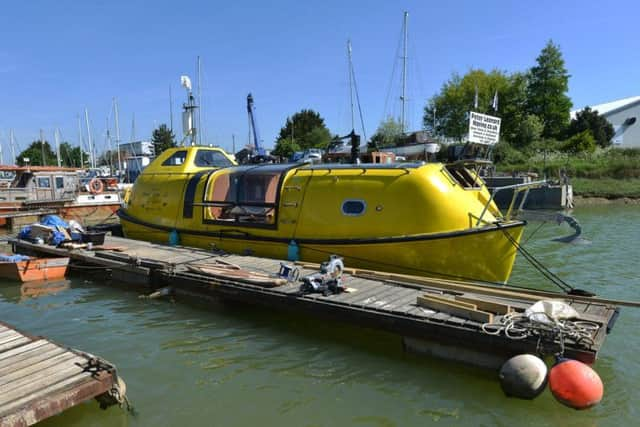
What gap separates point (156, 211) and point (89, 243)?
5.28 ft

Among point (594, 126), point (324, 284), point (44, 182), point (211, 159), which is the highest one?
point (594, 126)

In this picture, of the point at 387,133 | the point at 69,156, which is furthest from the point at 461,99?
the point at 69,156

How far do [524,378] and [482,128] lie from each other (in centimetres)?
490

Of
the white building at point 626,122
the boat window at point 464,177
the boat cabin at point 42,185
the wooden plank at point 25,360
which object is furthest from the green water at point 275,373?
the white building at point 626,122

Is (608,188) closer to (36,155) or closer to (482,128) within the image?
(482,128)

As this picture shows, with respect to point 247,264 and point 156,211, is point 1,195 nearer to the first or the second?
point 156,211

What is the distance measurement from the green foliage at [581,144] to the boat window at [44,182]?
3864 centimetres

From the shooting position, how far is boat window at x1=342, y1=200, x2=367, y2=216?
7.98 meters

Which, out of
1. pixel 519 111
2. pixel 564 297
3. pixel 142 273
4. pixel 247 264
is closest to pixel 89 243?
pixel 142 273

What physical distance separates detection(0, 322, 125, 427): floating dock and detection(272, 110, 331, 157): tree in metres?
54.4

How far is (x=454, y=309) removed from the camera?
5.66 m

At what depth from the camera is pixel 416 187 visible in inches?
296

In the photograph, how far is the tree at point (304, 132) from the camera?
6030 centimetres

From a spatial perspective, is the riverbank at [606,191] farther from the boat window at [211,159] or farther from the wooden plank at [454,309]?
the wooden plank at [454,309]
